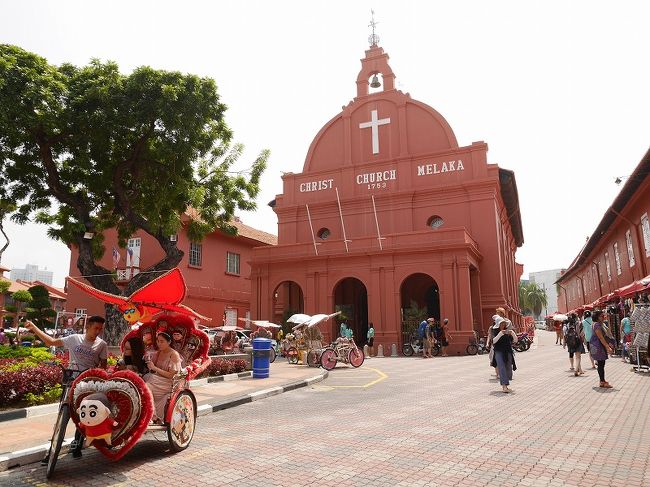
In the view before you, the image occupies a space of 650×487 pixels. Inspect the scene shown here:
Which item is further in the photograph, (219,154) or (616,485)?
(219,154)

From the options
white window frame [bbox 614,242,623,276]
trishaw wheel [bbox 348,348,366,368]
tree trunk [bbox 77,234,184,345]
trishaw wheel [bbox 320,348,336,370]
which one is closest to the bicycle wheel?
tree trunk [bbox 77,234,184,345]

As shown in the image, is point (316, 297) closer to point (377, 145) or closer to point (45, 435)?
point (377, 145)

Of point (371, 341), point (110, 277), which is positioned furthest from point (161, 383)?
point (371, 341)

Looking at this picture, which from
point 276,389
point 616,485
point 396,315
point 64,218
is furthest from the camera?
point 396,315

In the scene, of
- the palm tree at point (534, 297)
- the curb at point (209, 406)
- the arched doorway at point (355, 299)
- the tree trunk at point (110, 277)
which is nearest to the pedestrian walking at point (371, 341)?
the arched doorway at point (355, 299)

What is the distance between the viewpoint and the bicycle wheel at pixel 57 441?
4801 millimetres

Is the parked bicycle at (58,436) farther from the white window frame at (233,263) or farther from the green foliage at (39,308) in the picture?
the white window frame at (233,263)

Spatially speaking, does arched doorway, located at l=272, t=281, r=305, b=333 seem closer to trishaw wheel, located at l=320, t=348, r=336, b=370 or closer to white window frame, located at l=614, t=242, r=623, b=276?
trishaw wheel, located at l=320, t=348, r=336, b=370

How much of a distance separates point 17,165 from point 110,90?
4390 mm

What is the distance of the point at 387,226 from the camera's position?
2814 centimetres

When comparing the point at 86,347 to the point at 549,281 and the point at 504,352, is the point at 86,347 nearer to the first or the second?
the point at 504,352

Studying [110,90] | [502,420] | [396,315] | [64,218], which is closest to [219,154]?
[110,90]

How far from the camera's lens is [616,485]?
4.29 m

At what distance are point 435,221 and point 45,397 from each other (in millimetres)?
22833
